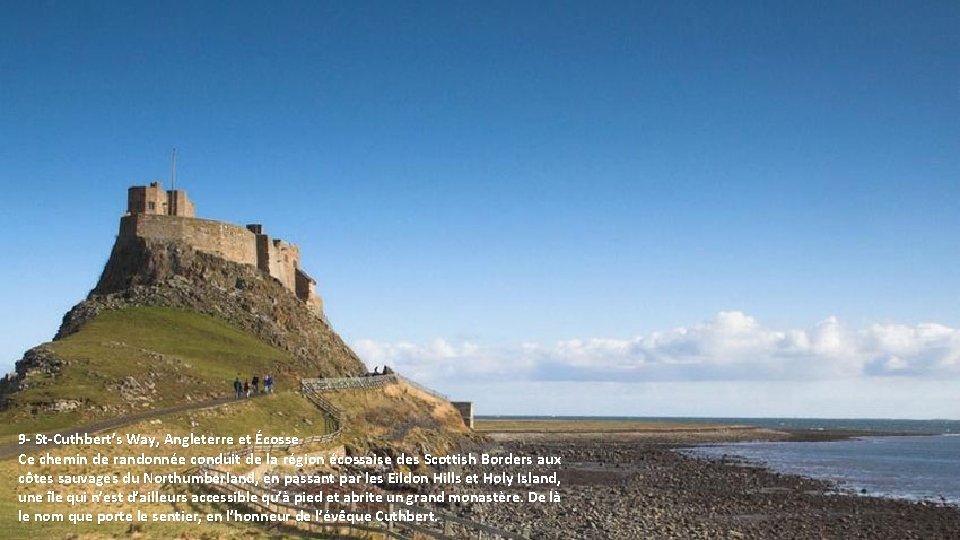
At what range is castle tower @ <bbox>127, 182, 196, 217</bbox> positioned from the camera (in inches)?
3738

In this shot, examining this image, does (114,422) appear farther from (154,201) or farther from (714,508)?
(154,201)

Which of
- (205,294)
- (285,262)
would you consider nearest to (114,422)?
(205,294)

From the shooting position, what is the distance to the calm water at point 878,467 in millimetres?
72438

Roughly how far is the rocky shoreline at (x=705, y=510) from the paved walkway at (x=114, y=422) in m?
18.7

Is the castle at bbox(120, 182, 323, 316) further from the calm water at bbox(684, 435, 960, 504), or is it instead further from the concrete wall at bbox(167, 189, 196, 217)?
the calm water at bbox(684, 435, 960, 504)

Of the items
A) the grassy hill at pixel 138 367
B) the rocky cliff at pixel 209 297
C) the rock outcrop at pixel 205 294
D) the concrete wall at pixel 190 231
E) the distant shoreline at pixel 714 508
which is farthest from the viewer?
the concrete wall at pixel 190 231

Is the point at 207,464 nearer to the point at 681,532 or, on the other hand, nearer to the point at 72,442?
the point at 72,442

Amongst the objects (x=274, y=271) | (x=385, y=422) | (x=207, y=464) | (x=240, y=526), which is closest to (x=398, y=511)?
(x=240, y=526)

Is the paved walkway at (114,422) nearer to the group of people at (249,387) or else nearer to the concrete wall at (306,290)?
the group of people at (249,387)

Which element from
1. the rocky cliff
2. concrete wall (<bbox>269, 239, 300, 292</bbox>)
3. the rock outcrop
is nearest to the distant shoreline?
the rocky cliff

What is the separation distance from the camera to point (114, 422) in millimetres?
48625

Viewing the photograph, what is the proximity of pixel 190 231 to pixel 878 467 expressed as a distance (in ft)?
254

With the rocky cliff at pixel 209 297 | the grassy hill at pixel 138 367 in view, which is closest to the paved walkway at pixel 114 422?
the grassy hill at pixel 138 367

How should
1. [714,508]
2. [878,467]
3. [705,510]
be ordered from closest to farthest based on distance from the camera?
[705,510] < [714,508] < [878,467]
